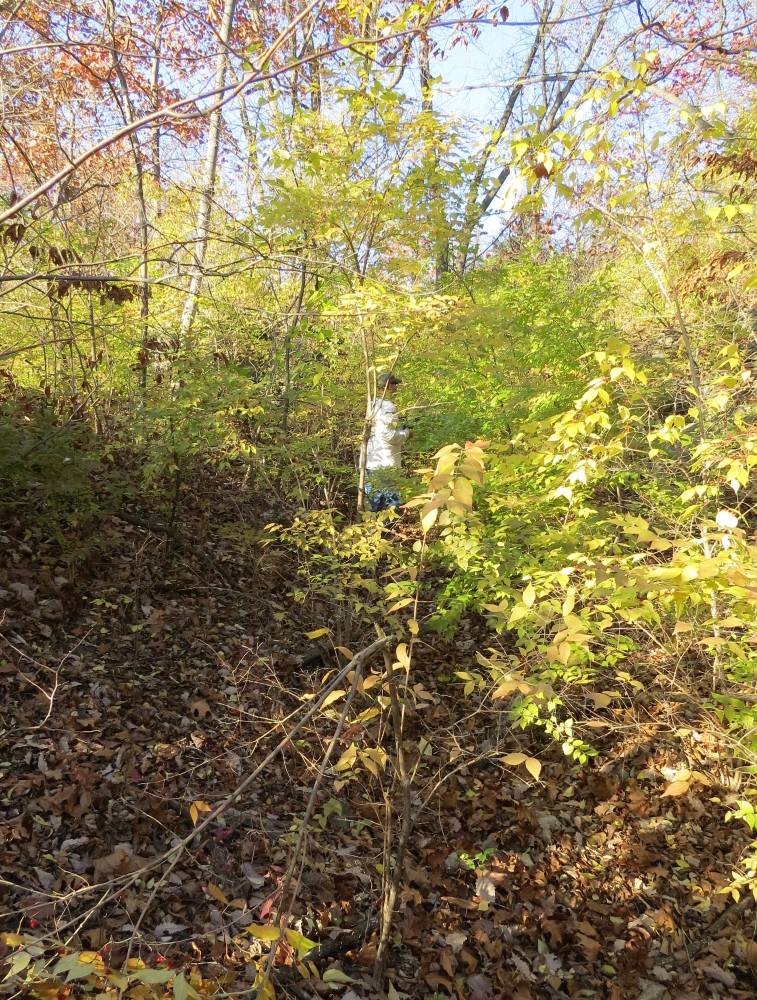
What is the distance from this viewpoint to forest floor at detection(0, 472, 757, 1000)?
9.25 ft

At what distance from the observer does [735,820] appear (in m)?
4.14

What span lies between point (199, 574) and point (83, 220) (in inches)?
163

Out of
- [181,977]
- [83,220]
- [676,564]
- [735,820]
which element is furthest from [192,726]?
[83,220]

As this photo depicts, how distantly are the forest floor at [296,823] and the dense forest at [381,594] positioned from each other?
2 centimetres

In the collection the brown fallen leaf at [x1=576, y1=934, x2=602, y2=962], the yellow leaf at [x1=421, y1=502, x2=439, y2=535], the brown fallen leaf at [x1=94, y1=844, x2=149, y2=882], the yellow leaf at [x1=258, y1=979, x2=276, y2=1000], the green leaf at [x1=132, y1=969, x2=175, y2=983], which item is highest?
the yellow leaf at [x1=421, y1=502, x2=439, y2=535]

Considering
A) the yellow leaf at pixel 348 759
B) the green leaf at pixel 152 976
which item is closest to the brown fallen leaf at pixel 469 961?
the yellow leaf at pixel 348 759

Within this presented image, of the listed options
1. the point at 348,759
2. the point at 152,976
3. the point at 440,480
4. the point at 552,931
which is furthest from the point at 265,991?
the point at 552,931

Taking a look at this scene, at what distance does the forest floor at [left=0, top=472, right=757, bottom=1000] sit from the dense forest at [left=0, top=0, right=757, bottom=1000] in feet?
0.07

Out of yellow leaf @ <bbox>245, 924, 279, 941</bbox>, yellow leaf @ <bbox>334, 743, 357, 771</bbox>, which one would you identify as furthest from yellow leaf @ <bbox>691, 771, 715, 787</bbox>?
yellow leaf @ <bbox>245, 924, 279, 941</bbox>

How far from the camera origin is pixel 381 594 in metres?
5.21

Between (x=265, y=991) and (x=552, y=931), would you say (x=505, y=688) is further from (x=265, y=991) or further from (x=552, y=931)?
(x=552, y=931)

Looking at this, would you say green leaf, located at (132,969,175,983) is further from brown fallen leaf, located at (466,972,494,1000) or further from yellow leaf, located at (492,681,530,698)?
brown fallen leaf, located at (466,972,494,1000)

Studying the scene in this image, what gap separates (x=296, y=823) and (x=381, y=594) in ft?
7.01

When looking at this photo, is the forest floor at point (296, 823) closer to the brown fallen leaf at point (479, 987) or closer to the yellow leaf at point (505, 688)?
the brown fallen leaf at point (479, 987)
